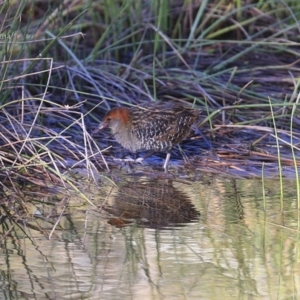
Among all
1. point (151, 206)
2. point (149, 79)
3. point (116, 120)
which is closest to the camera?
point (151, 206)

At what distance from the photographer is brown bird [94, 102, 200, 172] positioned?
718cm

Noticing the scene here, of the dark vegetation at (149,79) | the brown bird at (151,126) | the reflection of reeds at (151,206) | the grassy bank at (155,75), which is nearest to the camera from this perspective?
the reflection of reeds at (151,206)

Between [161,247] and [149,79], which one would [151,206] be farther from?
[149,79]

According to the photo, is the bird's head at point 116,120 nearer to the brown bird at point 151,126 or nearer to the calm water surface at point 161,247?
the brown bird at point 151,126

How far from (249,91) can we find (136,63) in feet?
3.76

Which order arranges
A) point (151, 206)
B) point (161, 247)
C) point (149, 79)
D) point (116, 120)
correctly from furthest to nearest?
point (149, 79)
point (116, 120)
point (151, 206)
point (161, 247)

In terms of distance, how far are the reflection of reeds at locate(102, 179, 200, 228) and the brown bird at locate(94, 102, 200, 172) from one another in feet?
2.39

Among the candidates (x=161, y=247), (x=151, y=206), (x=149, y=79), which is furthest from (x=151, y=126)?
(x=161, y=247)

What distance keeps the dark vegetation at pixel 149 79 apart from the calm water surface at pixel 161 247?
433 millimetres

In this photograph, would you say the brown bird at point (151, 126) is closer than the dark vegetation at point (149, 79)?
No

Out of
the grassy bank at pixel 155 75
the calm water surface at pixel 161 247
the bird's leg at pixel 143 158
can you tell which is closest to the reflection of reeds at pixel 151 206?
the calm water surface at pixel 161 247

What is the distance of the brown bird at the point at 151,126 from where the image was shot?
7.18 m

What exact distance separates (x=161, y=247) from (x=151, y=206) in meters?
1.03

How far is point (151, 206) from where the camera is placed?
18.9ft
